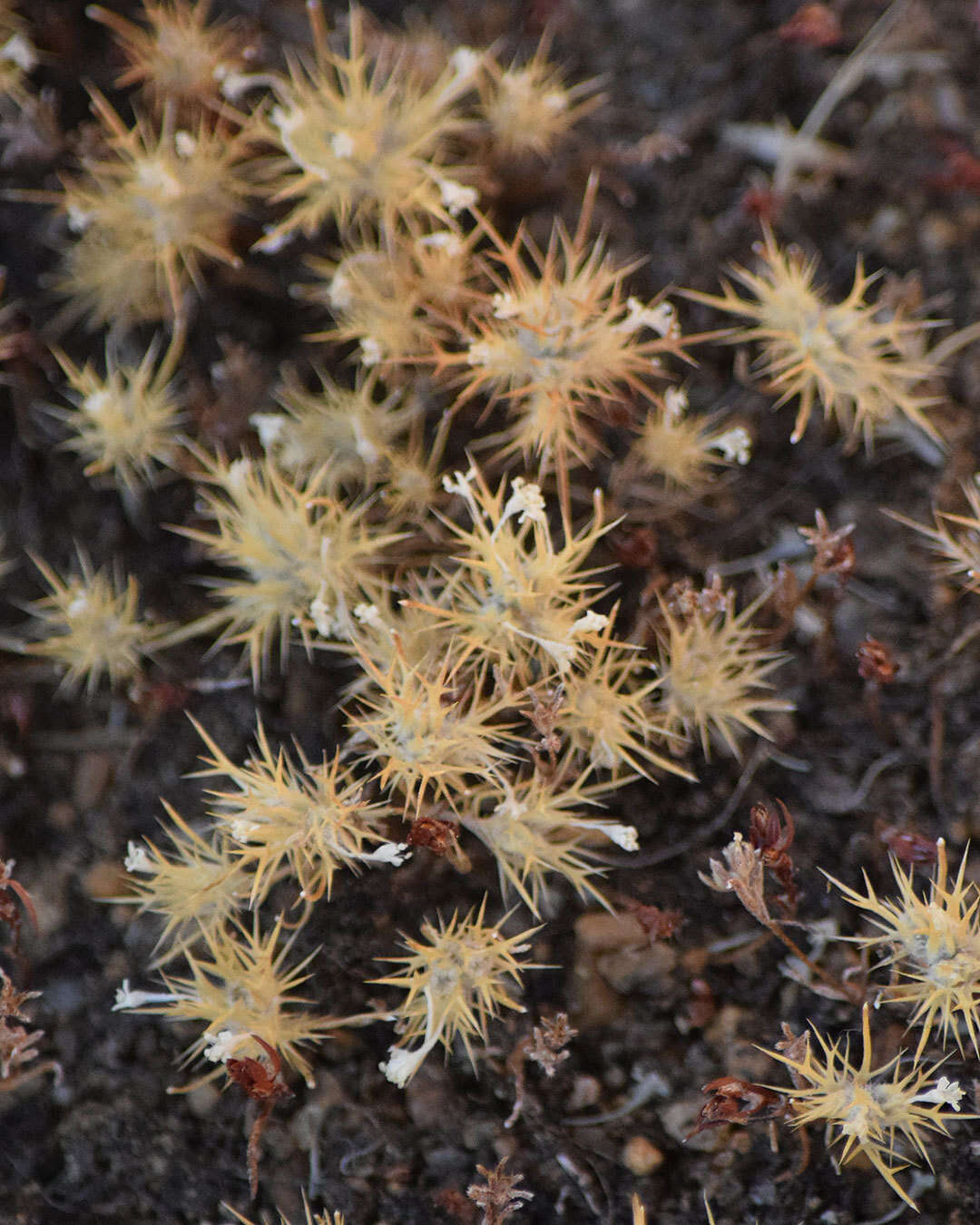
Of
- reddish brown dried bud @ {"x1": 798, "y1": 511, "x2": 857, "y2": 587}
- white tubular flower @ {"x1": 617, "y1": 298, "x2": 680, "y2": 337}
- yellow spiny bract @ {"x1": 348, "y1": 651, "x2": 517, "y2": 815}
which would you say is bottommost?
yellow spiny bract @ {"x1": 348, "y1": 651, "x2": 517, "y2": 815}

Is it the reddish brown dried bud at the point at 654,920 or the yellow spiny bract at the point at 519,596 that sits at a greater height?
the yellow spiny bract at the point at 519,596

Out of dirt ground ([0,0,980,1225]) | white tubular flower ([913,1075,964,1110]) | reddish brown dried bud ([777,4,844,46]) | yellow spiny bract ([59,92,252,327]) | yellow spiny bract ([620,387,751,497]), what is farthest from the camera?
reddish brown dried bud ([777,4,844,46])

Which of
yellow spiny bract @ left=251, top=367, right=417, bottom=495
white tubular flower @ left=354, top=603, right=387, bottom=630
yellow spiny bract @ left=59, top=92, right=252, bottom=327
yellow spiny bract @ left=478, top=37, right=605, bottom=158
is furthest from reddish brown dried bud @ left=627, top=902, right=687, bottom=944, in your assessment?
yellow spiny bract @ left=478, top=37, right=605, bottom=158

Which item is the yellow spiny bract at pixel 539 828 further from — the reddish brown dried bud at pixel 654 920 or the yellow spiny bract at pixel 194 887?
the yellow spiny bract at pixel 194 887

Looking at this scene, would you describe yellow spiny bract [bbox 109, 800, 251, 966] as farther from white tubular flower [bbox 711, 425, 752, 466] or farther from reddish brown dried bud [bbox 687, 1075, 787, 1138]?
white tubular flower [bbox 711, 425, 752, 466]

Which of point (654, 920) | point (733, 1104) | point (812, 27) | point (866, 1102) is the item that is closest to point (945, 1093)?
point (866, 1102)

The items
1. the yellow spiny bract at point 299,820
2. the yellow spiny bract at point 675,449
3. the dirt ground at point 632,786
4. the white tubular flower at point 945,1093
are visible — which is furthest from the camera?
the yellow spiny bract at point 675,449

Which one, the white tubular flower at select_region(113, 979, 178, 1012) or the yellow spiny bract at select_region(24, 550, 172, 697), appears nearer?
the white tubular flower at select_region(113, 979, 178, 1012)

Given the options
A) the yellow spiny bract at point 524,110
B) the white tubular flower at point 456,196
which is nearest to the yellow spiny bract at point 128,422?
the white tubular flower at point 456,196
